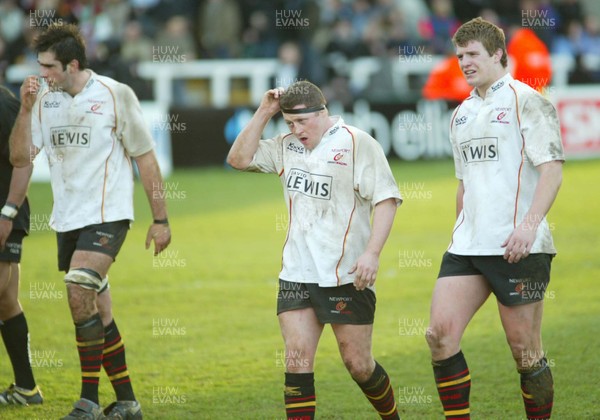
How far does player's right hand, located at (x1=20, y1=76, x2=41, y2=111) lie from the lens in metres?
6.80

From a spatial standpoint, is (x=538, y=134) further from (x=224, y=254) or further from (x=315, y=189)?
(x=224, y=254)

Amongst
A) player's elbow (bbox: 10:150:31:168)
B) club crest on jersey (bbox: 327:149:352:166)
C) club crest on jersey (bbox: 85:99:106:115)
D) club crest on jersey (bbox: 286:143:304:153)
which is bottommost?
player's elbow (bbox: 10:150:31:168)

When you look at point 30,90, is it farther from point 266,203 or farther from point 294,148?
point 266,203

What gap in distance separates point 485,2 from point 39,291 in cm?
1818

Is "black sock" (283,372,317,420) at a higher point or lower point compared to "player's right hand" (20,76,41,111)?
lower

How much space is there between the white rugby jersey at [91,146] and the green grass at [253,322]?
1.44 m

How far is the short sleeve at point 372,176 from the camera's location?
609 cm

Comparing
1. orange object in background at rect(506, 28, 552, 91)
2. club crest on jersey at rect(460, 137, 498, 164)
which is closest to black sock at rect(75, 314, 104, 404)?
club crest on jersey at rect(460, 137, 498, 164)

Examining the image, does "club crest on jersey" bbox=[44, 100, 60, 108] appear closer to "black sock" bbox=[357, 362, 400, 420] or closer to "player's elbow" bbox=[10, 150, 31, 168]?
"player's elbow" bbox=[10, 150, 31, 168]

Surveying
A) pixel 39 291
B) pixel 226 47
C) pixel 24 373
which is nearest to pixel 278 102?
pixel 24 373

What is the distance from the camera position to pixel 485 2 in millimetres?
27062

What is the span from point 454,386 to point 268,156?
1732mm

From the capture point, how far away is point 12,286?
7676mm

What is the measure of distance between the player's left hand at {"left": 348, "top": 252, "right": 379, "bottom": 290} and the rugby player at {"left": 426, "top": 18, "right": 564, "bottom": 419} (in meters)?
0.41
